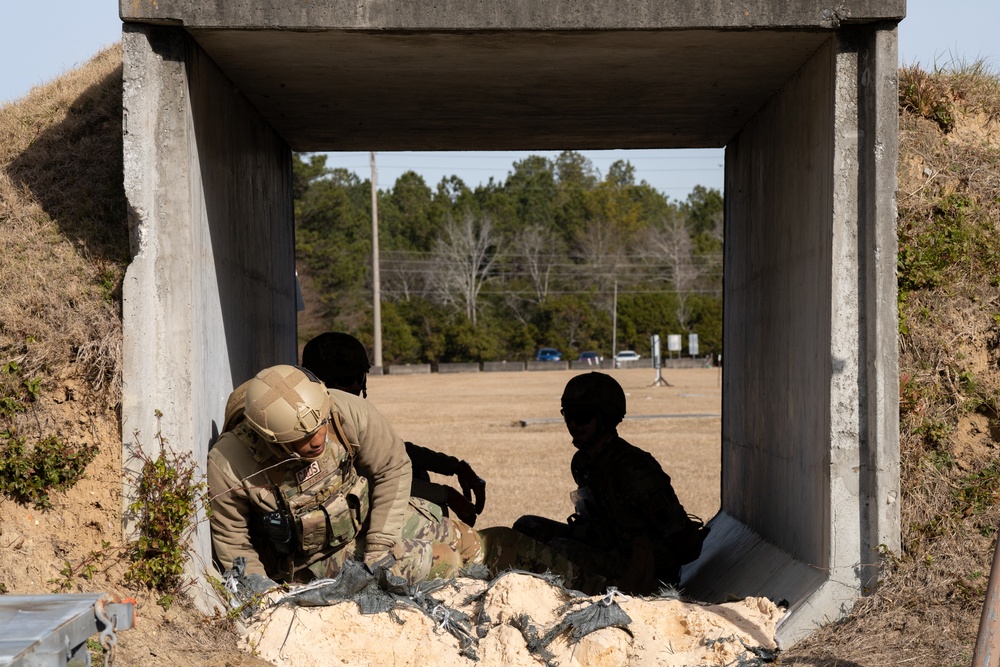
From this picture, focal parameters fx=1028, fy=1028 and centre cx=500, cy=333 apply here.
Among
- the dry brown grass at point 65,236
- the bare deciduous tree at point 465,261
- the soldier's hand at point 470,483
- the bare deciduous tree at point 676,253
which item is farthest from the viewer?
the bare deciduous tree at point 676,253

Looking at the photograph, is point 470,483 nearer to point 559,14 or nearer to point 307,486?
point 307,486

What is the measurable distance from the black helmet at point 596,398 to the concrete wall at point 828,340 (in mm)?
996

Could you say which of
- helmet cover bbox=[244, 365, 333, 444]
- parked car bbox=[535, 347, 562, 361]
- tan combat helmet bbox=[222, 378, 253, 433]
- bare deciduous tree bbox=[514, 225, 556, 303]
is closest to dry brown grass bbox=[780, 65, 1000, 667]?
helmet cover bbox=[244, 365, 333, 444]

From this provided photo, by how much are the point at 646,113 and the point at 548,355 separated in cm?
5594

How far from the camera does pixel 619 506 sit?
637 cm

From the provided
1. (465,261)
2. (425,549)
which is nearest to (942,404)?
(425,549)

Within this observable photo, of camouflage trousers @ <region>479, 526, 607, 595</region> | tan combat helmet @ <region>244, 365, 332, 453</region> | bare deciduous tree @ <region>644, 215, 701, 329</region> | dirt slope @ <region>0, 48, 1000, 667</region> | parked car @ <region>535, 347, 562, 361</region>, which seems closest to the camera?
dirt slope @ <region>0, 48, 1000, 667</region>

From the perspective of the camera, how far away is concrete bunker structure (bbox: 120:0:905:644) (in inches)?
193

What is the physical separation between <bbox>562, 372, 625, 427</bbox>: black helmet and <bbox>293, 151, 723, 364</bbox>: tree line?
150 ft

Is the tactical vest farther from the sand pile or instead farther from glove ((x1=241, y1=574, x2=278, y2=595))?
the sand pile

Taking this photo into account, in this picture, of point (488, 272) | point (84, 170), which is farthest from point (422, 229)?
point (84, 170)

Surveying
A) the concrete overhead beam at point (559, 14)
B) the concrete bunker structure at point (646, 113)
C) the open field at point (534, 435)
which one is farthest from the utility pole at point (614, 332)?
the concrete overhead beam at point (559, 14)

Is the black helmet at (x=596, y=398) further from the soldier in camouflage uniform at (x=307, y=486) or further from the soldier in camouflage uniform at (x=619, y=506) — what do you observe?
the soldier in camouflage uniform at (x=307, y=486)

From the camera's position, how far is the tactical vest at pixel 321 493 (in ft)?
17.3
